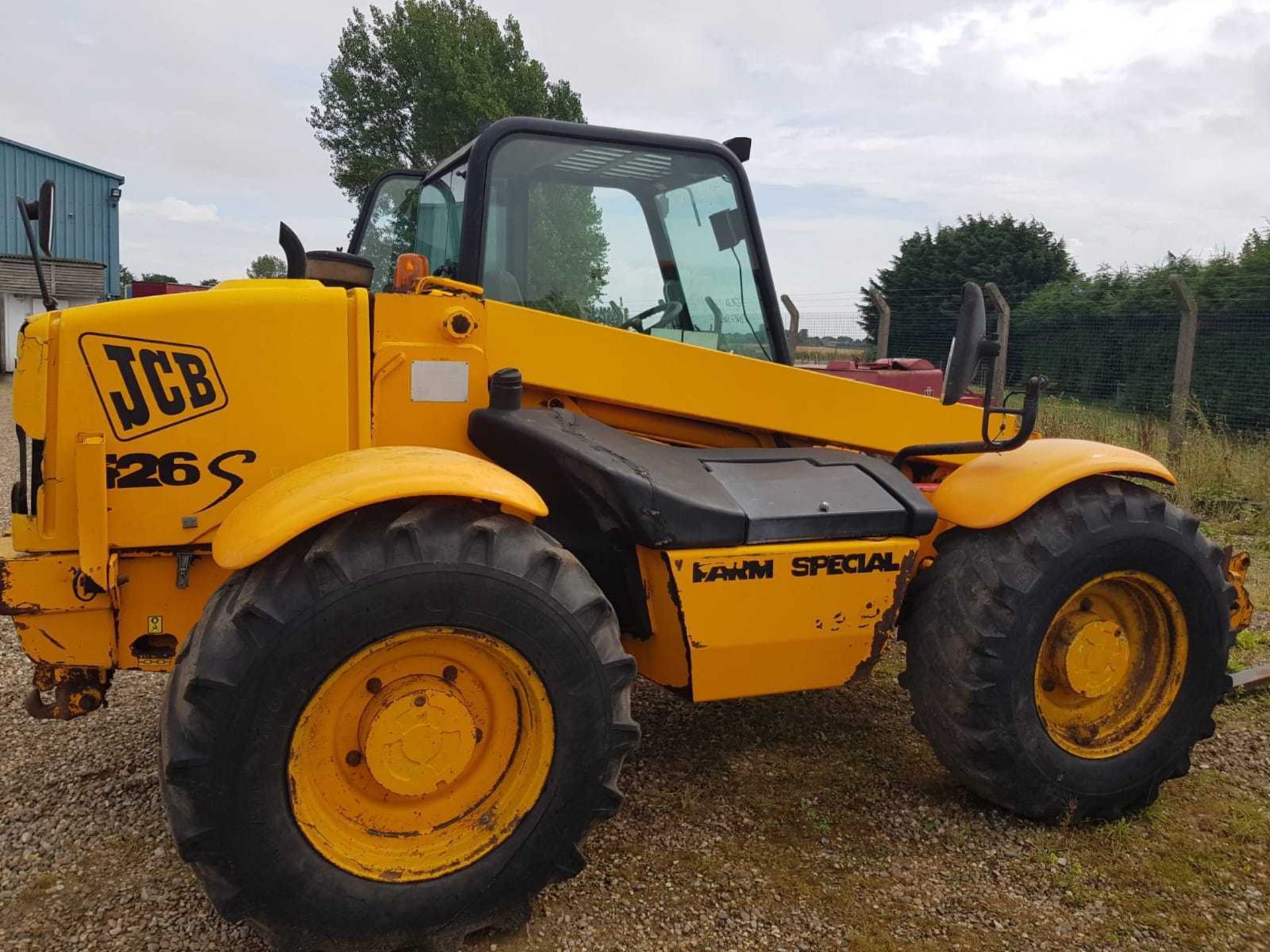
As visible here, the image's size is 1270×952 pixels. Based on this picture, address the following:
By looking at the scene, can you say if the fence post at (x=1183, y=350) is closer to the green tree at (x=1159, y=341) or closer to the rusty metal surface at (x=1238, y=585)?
the green tree at (x=1159, y=341)

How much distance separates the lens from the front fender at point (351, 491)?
246cm

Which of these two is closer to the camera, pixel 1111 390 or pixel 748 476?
pixel 748 476

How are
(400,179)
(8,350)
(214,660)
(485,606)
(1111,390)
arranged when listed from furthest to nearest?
(8,350)
(1111,390)
(400,179)
(485,606)
(214,660)

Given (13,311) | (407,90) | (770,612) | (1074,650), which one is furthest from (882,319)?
(13,311)

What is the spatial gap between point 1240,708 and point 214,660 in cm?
452

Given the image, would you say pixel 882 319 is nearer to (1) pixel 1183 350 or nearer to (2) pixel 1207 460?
(1) pixel 1183 350

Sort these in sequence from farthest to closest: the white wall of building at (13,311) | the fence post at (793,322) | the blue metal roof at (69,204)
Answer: the blue metal roof at (69,204) → the white wall of building at (13,311) → the fence post at (793,322)

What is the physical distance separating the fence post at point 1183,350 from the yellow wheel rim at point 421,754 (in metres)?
8.79

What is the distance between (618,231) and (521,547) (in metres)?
1.60

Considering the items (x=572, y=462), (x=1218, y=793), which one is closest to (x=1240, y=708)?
(x=1218, y=793)

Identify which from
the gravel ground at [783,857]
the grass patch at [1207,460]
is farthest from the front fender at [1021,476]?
the grass patch at [1207,460]

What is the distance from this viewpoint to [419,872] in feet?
8.57

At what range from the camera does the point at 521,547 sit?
2.67m

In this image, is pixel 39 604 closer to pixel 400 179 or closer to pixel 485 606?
pixel 485 606
